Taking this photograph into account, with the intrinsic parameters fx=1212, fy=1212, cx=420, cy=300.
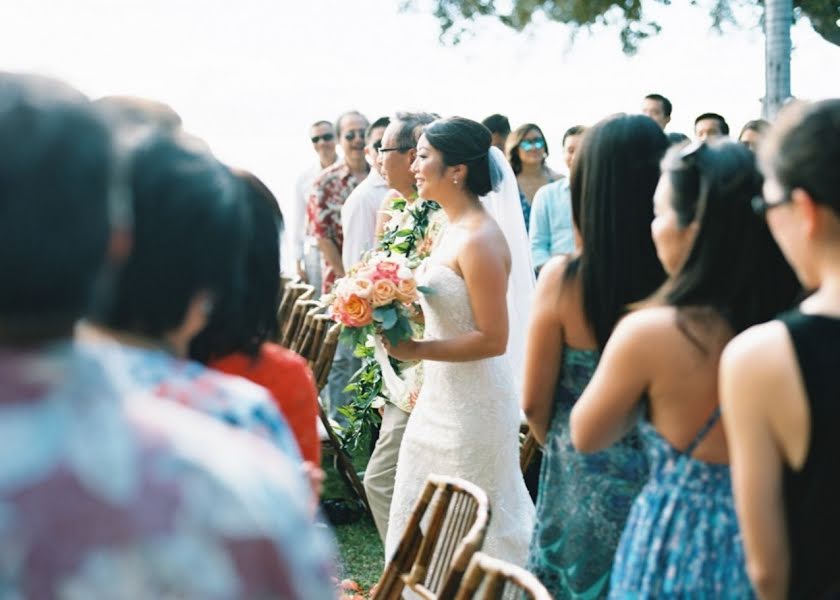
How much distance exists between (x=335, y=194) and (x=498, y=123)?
3.84ft

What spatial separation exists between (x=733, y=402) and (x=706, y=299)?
1.47 ft

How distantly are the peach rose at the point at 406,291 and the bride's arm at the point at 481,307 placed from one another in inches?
5.7

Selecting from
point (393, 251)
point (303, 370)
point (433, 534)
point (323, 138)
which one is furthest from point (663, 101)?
point (303, 370)

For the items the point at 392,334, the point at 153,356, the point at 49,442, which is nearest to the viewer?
the point at 49,442

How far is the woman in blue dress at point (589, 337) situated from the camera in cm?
281

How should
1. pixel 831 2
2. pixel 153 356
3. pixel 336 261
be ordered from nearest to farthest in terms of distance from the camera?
pixel 153 356, pixel 336 261, pixel 831 2

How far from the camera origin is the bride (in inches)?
155

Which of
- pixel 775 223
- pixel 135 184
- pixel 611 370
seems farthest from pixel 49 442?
pixel 611 370

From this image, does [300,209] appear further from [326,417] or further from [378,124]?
[326,417]

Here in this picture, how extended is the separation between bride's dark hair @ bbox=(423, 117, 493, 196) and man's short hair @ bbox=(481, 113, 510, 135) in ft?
12.1

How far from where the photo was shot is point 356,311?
394cm

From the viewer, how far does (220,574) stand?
103cm

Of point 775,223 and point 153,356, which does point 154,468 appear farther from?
point 775,223

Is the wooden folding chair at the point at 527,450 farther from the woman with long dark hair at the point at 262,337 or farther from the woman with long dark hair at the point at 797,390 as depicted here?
the woman with long dark hair at the point at 797,390
